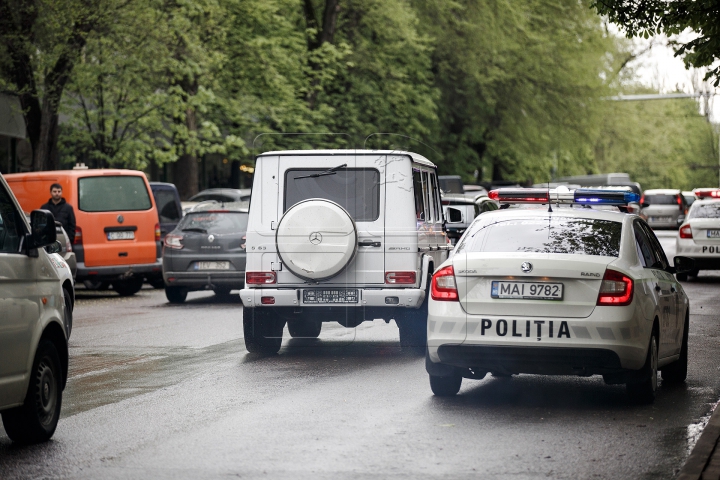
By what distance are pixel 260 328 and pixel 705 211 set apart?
604 inches

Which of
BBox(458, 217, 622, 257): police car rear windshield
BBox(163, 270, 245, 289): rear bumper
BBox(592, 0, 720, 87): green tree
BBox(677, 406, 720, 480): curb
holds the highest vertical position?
BBox(592, 0, 720, 87): green tree

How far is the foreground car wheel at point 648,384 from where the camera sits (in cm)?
918

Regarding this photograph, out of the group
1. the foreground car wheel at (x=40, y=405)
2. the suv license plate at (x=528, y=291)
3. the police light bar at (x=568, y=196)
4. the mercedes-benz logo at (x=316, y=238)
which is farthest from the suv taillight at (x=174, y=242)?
the foreground car wheel at (x=40, y=405)

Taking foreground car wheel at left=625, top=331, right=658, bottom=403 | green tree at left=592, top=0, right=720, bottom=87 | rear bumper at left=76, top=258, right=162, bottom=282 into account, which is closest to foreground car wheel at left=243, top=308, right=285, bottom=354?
foreground car wheel at left=625, top=331, right=658, bottom=403

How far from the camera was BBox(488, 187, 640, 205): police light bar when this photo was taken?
11641 mm

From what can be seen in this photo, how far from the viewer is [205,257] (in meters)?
20.0

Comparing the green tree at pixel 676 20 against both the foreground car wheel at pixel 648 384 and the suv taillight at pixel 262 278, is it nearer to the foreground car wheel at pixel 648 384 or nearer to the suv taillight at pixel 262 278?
the suv taillight at pixel 262 278

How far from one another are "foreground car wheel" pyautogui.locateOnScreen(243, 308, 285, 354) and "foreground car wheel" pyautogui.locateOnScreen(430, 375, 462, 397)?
3.34 metres

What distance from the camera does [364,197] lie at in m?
12.6

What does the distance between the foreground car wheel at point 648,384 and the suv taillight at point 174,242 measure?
1192cm

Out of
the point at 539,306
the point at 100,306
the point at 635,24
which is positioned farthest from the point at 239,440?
the point at 100,306

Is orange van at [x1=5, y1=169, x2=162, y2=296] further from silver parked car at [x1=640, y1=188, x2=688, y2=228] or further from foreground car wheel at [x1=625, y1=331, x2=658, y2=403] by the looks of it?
silver parked car at [x1=640, y1=188, x2=688, y2=228]

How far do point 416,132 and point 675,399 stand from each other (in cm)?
3417

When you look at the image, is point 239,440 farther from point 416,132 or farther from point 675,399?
point 416,132
